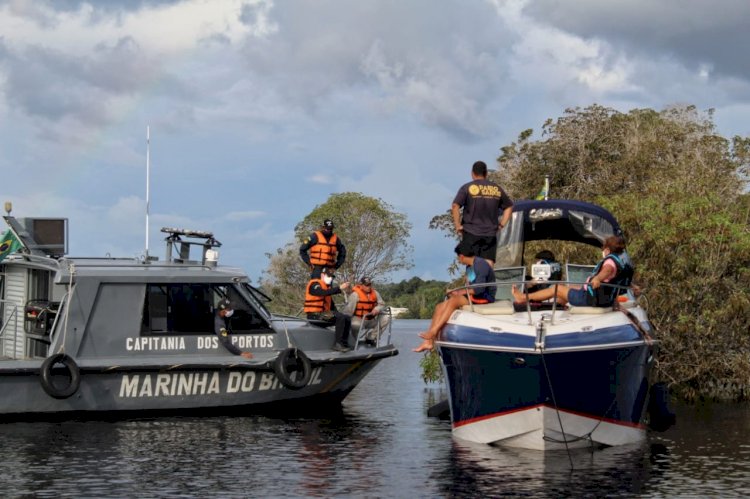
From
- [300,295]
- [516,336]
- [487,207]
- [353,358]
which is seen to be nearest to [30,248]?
[353,358]

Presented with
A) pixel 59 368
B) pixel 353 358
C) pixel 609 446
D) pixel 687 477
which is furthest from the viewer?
pixel 353 358

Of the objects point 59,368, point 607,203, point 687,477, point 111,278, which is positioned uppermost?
point 607,203

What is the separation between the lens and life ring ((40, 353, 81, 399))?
1872 centimetres

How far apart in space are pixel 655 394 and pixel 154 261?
9242 millimetres

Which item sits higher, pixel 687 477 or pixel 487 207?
pixel 487 207

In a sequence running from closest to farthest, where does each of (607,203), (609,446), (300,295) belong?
(609,446) < (607,203) < (300,295)

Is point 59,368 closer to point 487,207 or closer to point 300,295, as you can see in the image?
point 487,207

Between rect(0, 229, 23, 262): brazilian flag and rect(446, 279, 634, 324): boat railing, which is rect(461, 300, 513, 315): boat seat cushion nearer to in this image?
rect(446, 279, 634, 324): boat railing

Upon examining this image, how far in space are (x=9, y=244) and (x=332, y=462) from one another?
8.72m

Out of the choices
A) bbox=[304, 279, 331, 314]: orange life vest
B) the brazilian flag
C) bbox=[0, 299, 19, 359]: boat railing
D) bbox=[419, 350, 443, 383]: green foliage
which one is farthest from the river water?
bbox=[419, 350, 443, 383]: green foliage

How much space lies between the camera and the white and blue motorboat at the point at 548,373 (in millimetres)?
15008

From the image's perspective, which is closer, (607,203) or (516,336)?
(516,336)

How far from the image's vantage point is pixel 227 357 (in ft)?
65.8

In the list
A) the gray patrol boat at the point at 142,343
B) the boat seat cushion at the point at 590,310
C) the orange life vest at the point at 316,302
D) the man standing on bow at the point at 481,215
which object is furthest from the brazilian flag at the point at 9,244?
the boat seat cushion at the point at 590,310
